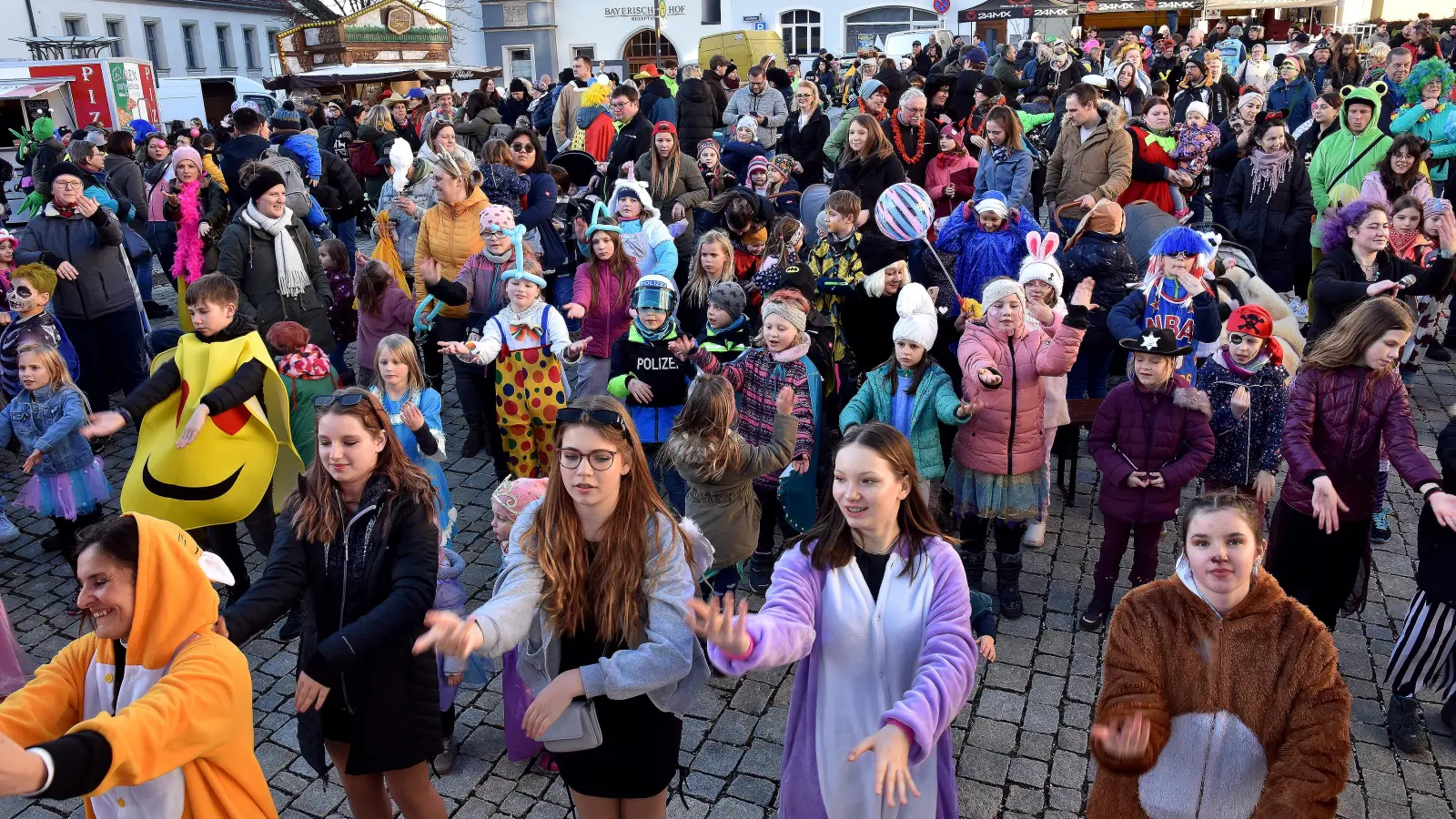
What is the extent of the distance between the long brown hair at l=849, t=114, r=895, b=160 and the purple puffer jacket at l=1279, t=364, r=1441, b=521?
4.00 m

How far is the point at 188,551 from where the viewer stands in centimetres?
268

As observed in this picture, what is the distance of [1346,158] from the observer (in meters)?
8.20

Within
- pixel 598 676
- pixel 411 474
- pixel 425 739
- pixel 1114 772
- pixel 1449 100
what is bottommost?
pixel 425 739

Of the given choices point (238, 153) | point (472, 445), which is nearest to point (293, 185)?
point (238, 153)

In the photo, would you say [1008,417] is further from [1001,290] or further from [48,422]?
[48,422]

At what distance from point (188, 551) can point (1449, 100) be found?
10.8 metres

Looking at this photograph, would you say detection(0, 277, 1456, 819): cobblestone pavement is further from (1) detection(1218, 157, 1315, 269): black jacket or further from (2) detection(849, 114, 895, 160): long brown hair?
(2) detection(849, 114, 895, 160): long brown hair

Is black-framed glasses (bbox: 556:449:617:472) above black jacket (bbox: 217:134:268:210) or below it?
below

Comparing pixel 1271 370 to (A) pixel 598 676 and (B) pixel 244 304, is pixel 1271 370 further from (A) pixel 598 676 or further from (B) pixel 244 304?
(B) pixel 244 304

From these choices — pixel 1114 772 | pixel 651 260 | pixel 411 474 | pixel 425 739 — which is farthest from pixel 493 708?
pixel 651 260

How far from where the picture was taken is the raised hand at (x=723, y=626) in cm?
240

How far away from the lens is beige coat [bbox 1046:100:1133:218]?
774cm

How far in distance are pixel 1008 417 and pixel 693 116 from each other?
711cm

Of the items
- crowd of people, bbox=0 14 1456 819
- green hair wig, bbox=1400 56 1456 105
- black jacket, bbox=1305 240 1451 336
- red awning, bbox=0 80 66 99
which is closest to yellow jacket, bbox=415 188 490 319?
crowd of people, bbox=0 14 1456 819
